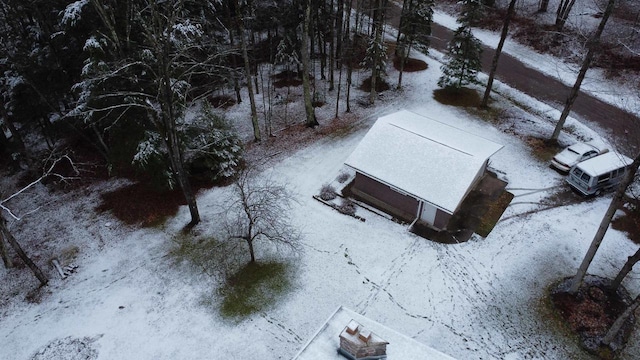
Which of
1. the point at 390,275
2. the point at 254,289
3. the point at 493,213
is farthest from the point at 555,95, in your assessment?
the point at 254,289

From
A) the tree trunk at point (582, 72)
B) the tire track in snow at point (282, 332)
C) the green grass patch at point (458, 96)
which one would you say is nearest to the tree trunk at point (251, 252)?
the tire track in snow at point (282, 332)

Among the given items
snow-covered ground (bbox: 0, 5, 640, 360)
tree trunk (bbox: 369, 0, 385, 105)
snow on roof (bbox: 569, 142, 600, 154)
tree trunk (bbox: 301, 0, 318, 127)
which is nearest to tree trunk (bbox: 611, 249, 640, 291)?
snow-covered ground (bbox: 0, 5, 640, 360)

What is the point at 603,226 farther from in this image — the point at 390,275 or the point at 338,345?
the point at 338,345

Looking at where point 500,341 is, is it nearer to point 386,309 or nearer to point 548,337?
point 548,337

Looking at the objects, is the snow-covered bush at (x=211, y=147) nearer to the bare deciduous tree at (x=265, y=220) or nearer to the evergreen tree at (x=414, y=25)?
the bare deciduous tree at (x=265, y=220)

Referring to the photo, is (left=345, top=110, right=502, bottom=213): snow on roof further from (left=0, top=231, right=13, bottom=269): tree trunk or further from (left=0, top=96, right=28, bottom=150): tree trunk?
(left=0, top=96, right=28, bottom=150): tree trunk

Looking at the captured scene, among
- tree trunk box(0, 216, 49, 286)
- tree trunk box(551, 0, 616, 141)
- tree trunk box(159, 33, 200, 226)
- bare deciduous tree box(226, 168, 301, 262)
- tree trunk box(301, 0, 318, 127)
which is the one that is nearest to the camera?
tree trunk box(159, 33, 200, 226)

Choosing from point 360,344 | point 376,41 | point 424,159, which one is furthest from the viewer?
point 376,41
